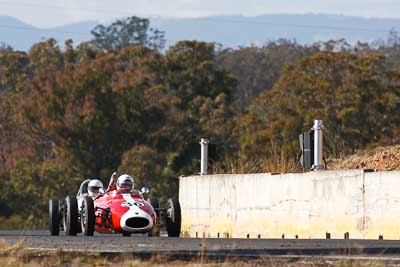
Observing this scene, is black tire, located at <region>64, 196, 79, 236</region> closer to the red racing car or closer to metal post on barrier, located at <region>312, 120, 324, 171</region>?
the red racing car

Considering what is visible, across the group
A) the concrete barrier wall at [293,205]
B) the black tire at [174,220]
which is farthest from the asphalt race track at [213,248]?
the black tire at [174,220]

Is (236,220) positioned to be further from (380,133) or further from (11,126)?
(11,126)

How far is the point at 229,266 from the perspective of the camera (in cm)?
Answer: 1245

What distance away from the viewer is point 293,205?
25.1 meters

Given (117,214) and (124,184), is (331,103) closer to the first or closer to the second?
(124,184)

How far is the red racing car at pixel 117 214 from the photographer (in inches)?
856

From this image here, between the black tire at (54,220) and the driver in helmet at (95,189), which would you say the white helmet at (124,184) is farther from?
the black tire at (54,220)

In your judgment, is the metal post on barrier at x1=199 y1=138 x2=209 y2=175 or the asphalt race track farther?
the metal post on barrier at x1=199 y1=138 x2=209 y2=175

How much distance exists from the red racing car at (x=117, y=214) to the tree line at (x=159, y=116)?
129ft

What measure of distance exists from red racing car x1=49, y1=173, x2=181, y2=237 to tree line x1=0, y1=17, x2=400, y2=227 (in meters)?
39.3

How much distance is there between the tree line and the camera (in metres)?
67.2

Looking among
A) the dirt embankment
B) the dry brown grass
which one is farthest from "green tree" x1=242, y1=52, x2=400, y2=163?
the dry brown grass

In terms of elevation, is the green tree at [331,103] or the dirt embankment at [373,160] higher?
the dirt embankment at [373,160]

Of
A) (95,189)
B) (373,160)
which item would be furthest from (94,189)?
(373,160)
